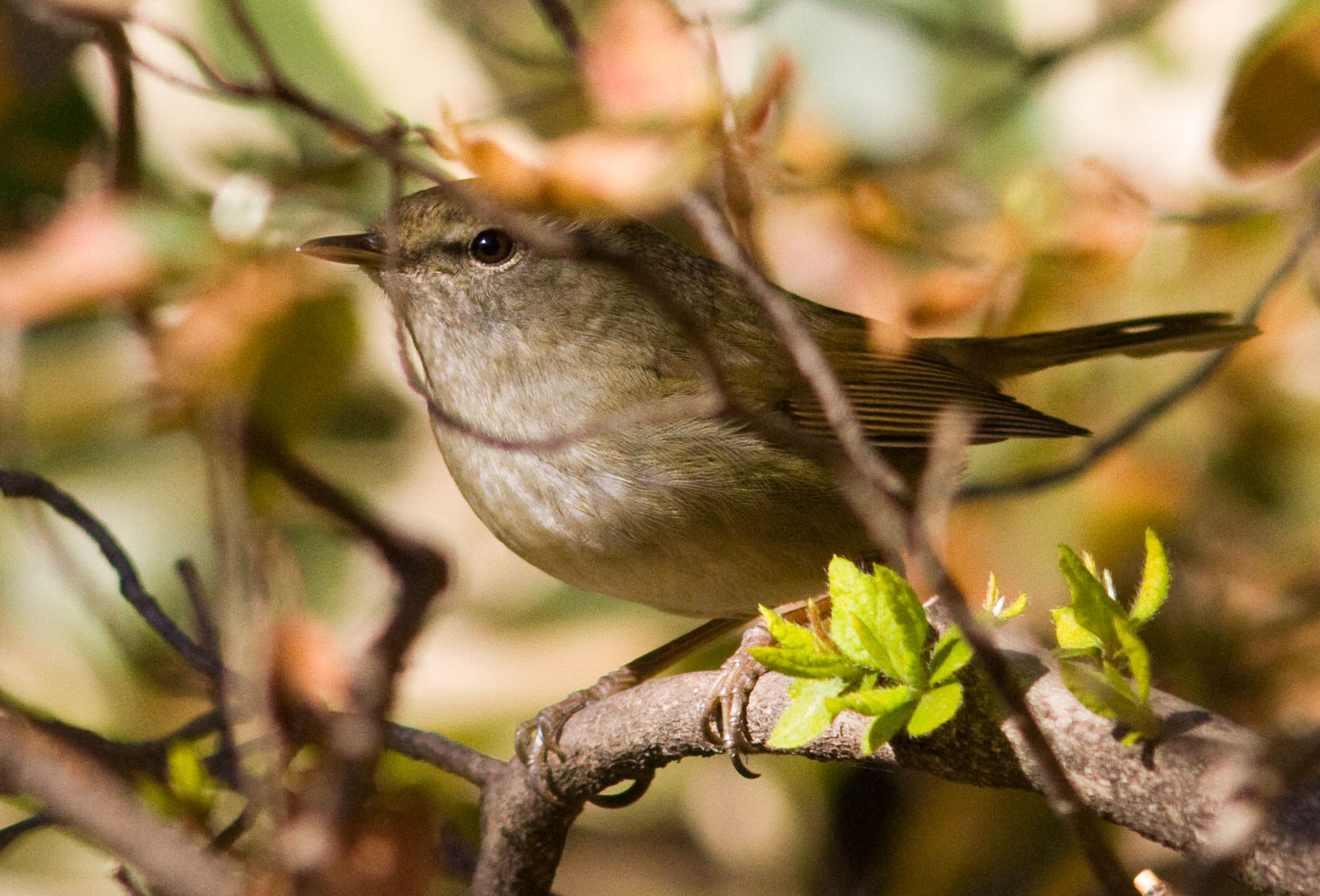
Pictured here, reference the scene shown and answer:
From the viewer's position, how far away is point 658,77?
1837 mm

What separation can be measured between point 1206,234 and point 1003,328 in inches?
42.0

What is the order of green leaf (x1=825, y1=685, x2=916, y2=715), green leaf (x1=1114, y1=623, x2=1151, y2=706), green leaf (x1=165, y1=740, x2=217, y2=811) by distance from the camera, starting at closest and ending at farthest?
green leaf (x1=1114, y1=623, x2=1151, y2=706) → green leaf (x1=825, y1=685, x2=916, y2=715) → green leaf (x1=165, y1=740, x2=217, y2=811)

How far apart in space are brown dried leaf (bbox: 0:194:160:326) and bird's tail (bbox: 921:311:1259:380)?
1.89 metres

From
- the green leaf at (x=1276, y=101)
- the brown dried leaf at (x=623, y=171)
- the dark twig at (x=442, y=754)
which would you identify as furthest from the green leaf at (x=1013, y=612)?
the green leaf at (x=1276, y=101)

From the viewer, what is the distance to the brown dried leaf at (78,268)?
2117 millimetres

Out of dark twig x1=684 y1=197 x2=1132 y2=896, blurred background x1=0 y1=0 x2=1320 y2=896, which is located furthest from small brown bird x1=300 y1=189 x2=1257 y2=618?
dark twig x1=684 y1=197 x2=1132 y2=896

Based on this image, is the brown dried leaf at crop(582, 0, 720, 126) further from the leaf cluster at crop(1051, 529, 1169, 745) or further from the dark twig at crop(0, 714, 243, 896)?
the dark twig at crop(0, 714, 243, 896)

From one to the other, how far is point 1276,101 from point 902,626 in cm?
126

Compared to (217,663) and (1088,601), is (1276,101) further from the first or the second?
(217,663)

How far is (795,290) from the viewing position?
12.5 ft

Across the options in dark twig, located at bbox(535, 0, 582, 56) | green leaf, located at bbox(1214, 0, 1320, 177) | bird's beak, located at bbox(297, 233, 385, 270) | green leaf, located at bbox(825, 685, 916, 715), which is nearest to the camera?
green leaf, located at bbox(825, 685, 916, 715)

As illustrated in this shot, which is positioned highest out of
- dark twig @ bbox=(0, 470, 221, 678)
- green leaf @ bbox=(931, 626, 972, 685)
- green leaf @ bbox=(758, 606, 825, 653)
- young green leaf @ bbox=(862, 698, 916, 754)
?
dark twig @ bbox=(0, 470, 221, 678)

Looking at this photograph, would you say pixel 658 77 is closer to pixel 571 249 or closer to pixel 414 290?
pixel 571 249

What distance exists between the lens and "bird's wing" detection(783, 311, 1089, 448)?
271cm
